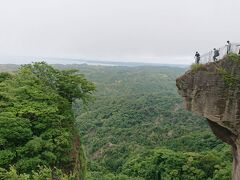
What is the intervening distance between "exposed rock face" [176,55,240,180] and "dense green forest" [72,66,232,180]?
53.2ft

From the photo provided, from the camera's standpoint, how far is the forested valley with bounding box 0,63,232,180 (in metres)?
18.2

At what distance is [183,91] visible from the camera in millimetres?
19078

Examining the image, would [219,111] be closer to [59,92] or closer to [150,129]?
[59,92]

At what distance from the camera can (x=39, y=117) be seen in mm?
20016

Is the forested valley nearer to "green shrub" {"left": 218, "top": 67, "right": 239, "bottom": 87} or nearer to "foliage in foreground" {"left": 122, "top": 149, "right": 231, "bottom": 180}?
"foliage in foreground" {"left": 122, "top": 149, "right": 231, "bottom": 180}

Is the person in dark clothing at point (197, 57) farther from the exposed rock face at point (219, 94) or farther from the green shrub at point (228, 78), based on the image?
the green shrub at point (228, 78)

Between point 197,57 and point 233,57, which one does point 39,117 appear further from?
point 233,57

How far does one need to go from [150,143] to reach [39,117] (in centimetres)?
7171

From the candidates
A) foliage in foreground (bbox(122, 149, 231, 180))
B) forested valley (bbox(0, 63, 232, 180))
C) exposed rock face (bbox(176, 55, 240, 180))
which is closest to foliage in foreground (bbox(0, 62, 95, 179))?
forested valley (bbox(0, 63, 232, 180))

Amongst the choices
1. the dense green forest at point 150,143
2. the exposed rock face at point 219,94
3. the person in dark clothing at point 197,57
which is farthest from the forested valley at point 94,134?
the exposed rock face at point 219,94

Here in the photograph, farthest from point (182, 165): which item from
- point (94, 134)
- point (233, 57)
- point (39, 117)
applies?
point (94, 134)

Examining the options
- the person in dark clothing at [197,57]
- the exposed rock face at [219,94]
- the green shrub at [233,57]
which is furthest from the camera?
the person in dark clothing at [197,57]

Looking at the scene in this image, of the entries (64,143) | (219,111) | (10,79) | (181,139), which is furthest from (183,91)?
(181,139)

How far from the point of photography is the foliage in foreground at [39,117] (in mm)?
17922
